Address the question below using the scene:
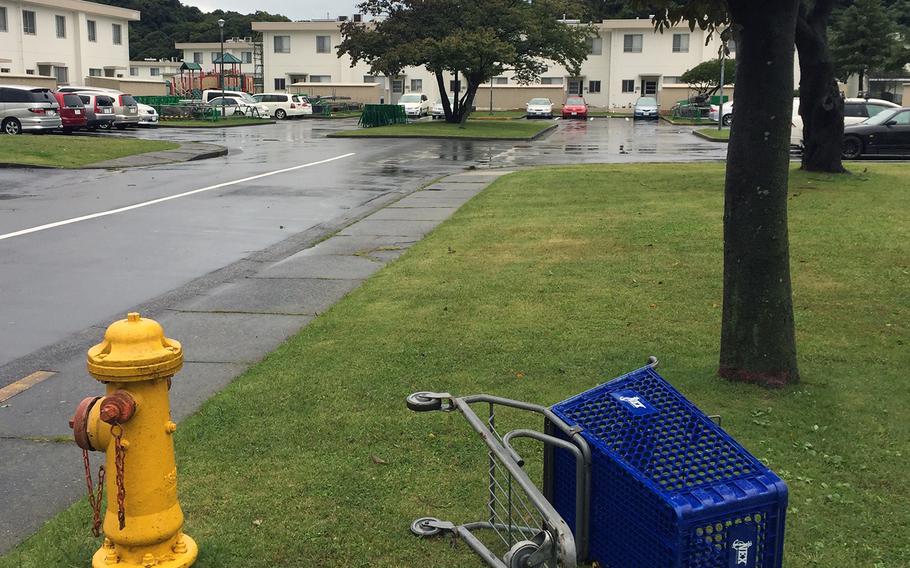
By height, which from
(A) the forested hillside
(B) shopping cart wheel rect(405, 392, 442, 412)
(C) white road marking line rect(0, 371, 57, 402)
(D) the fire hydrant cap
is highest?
(A) the forested hillside

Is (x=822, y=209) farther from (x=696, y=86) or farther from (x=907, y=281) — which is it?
(x=696, y=86)

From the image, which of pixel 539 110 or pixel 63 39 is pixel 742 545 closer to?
pixel 539 110

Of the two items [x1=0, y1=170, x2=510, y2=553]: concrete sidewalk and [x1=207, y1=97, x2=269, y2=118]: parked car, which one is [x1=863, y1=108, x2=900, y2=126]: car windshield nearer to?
[x1=0, y1=170, x2=510, y2=553]: concrete sidewalk

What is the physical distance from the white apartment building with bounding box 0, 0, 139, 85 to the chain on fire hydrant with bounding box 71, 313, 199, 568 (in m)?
55.9

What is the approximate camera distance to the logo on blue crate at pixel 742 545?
9.59ft

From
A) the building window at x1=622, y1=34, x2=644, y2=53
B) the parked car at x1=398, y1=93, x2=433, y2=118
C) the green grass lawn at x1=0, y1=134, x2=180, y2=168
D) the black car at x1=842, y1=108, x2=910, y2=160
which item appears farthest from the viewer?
the building window at x1=622, y1=34, x2=644, y2=53

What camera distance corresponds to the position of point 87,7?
61.3 metres

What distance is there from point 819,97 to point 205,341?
14.5 meters

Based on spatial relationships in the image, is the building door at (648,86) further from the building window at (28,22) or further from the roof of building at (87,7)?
the building window at (28,22)

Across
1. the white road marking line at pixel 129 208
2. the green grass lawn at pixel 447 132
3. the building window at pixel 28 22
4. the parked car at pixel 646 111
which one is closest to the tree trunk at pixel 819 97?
the white road marking line at pixel 129 208

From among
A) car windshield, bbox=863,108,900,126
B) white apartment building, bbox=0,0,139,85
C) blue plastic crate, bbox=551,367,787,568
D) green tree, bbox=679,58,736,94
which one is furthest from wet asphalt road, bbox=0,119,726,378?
green tree, bbox=679,58,736,94

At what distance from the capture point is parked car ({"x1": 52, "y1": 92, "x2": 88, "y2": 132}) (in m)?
37.4

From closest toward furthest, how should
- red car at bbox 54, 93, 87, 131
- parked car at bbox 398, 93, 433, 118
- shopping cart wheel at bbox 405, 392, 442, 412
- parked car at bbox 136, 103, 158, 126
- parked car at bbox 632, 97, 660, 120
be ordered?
1. shopping cart wheel at bbox 405, 392, 442, 412
2. red car at bbox 54, 93, 87, 131
3. parked car at bbox 136, 103, 158, 126
4. parked car at bbox 632, 97, 660, 120
5. parked car at bbox 398, 93, 433, 118

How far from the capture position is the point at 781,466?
14.9 feet
